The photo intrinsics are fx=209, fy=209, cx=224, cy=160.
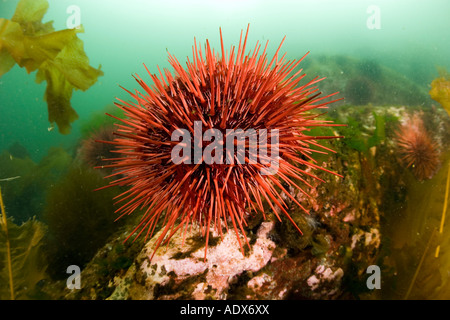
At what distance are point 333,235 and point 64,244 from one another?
2.42 meters

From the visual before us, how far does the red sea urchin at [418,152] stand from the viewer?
2.00 meters

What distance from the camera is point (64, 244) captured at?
80.0 inches

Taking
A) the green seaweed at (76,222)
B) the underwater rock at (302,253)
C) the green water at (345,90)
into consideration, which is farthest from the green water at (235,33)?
the green seaweed at (76,222)

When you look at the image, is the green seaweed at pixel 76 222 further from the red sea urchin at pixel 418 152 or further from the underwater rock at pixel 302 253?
the red sea urchin at pixel 418 152

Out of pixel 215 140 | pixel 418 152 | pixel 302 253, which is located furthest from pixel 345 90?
pixel 215 140

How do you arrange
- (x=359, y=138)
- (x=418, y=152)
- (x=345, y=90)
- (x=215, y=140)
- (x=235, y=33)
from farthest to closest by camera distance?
1. (x=235, y=33)
2. (x=345, y=90)
3. (x=418, y=152)
4. (x=359, y=138)
5. (x=215, y=140)

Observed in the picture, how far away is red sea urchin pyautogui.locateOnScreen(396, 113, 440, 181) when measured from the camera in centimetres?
200

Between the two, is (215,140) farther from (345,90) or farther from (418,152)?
(345,90)

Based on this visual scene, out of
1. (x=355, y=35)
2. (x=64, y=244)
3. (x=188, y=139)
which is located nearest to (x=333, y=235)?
→ (x=188, y=139)

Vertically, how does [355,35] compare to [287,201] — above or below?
above

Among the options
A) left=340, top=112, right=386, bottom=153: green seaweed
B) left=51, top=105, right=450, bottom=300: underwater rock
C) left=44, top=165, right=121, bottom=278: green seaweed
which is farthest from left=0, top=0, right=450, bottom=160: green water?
left=44, top=165, right=121, bottom=278: green seaweed

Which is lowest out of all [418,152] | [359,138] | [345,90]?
[418,152]

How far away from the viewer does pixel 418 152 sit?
2.03 meters
